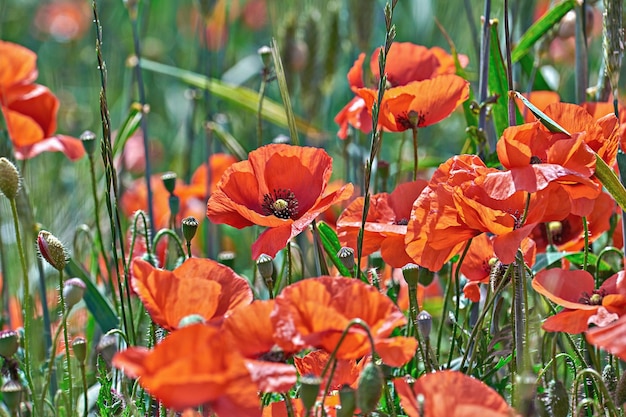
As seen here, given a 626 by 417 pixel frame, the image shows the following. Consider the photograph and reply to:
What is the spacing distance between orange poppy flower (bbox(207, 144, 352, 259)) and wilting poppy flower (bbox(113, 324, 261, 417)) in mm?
314

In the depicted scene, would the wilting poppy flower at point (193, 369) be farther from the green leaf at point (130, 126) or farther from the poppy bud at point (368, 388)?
the green leaf at point (130, 126)

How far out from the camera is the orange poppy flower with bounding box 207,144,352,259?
3.30 ft

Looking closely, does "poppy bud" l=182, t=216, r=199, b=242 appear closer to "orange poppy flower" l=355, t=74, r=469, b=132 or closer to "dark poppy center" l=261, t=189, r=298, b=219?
"dark poppy center" l=261, t=189, r=298, b=219

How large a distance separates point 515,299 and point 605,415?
0.16 meters

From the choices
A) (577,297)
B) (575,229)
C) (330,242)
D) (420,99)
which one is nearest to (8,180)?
(330,242)

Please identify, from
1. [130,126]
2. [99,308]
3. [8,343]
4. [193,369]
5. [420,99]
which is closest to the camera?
[193,369]

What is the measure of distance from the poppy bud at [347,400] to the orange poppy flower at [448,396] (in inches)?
1.5

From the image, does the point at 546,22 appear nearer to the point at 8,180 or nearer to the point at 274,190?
the point at 274,190

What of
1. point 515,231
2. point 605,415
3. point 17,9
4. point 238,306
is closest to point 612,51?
point 515,231

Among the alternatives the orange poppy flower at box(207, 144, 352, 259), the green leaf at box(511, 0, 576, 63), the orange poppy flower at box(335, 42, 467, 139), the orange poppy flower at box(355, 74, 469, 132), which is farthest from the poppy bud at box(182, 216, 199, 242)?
the green leaf at box(511, 0, 576, 63)

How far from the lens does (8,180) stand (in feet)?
3.39

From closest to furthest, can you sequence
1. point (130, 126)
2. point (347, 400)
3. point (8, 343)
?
point (347, 400) < point (8, 343) < point (130, 126)

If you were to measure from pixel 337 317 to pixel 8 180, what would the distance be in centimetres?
45

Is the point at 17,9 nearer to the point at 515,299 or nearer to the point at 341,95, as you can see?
the point at 341,95
